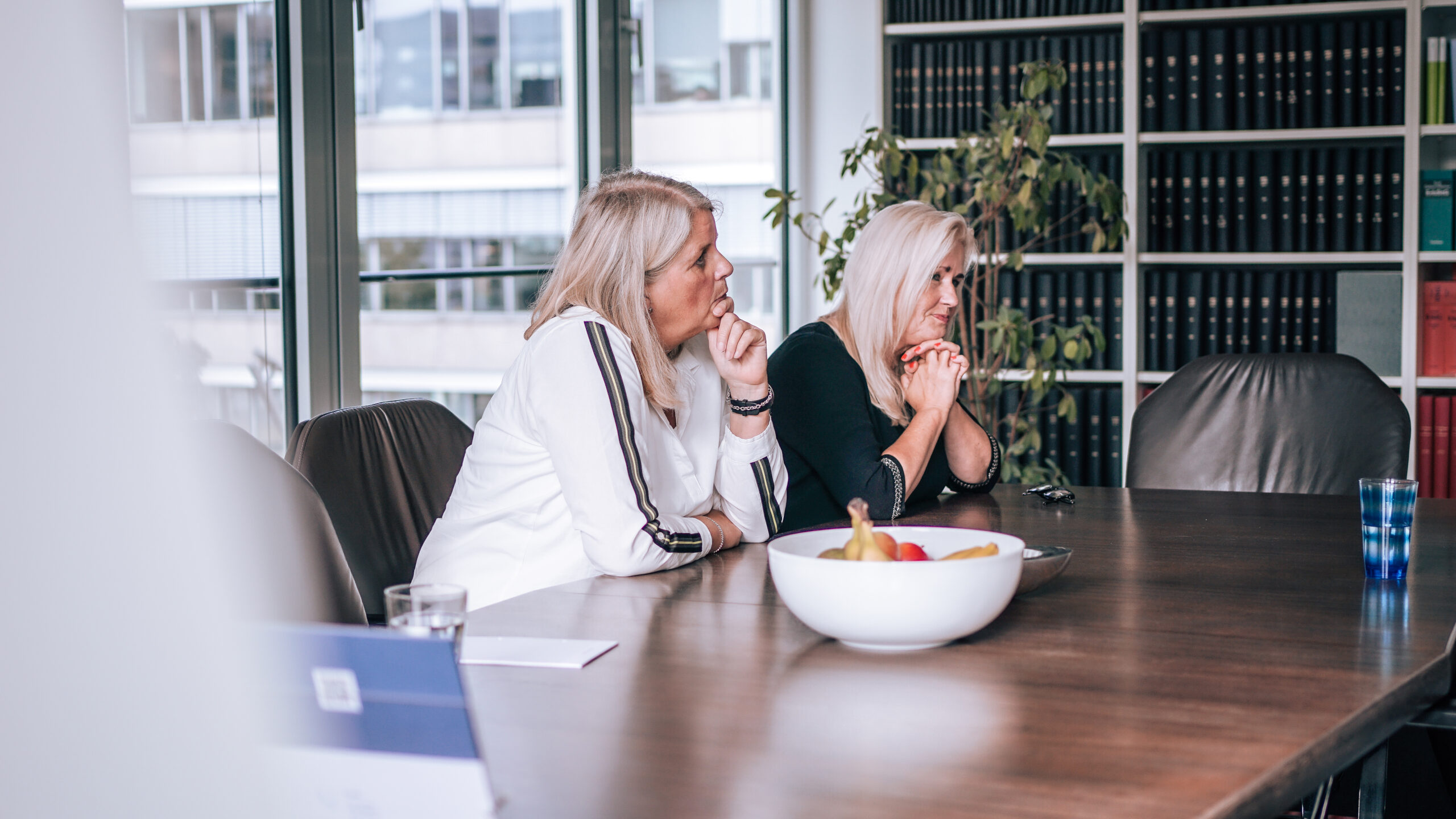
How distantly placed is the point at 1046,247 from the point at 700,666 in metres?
3.04

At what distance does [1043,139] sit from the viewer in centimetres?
318

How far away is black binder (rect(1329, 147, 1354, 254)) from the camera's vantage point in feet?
11.6

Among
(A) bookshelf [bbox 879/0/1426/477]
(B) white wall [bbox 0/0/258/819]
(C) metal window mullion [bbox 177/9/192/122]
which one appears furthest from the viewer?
(A) bookshelf [bbox 879/0/1426/477]

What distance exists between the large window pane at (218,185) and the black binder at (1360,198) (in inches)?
117

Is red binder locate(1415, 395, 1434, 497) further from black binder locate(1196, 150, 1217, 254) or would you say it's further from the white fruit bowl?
the white fruit bowl

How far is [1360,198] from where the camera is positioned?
3531mm

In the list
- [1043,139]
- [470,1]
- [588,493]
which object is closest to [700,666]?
[588,493]

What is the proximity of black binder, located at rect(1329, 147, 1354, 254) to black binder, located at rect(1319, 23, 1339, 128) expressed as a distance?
103mm

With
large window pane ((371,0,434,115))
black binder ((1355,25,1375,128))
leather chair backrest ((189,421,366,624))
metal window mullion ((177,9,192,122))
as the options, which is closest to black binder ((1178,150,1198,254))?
black binder ((1355,25,1375,128))

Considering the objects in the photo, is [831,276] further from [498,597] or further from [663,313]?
[498,597]

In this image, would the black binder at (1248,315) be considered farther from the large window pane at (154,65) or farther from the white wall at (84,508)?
the white wall at (84,508)

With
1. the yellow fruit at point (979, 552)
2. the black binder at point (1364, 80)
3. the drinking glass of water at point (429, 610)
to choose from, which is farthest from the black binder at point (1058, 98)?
the drinking glass of water at point (429, 610)

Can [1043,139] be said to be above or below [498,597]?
above

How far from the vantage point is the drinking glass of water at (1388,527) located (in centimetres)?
133
